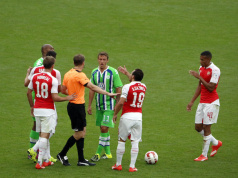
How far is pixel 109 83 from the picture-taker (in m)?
10.1

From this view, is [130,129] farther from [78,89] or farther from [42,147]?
[42,147]

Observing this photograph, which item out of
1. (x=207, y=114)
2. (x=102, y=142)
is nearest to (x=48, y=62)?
(x=102, y=142)

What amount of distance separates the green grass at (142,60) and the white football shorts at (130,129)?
2.48ft

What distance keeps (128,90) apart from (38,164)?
2.50 m

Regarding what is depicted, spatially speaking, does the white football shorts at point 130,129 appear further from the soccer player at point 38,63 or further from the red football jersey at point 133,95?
the soccer player at point 38,63

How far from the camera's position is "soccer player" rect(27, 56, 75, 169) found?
8906 mm

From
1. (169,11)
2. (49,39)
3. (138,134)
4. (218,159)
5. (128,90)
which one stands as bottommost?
(218,159)

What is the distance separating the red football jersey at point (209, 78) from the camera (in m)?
10.1

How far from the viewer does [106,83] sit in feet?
33.2

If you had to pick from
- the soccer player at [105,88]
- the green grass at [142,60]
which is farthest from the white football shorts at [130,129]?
the soccer player at [105,88]

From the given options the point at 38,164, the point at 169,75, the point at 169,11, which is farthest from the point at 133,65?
the point at 38,164

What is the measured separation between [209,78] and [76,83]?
10.5 feet

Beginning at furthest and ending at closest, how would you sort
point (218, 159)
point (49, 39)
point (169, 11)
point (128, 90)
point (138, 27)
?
point (169, 11), point (138, 27), point (49, 39), point (218, 159), point (128, 90)

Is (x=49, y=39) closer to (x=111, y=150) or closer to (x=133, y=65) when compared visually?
(x=133, y=65)
